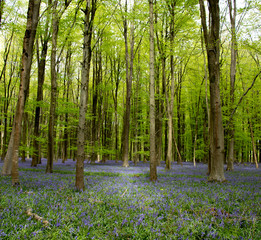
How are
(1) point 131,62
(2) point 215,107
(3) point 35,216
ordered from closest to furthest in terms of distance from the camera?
(3) point 35,216, (2) point 215,107, (1) point 131,62

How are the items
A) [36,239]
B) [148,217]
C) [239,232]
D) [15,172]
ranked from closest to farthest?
1. [36,239]
2. [239,232]
3. [148,217]
4. [15,172]

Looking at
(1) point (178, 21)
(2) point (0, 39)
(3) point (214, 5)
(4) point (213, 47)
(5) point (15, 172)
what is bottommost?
(5) point (15, 172)

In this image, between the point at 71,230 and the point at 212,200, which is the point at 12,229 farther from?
the point at 212,200

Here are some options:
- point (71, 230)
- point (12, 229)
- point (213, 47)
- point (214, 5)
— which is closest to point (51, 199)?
point (12, 229)

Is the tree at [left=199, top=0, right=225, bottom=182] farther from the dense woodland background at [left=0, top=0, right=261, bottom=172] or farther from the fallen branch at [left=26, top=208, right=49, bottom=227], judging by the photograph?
the fallen branch at [left=26, top=208, right=49, bottom=227]

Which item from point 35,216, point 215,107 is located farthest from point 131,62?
point 35,216

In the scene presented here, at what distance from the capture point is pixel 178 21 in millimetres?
18391

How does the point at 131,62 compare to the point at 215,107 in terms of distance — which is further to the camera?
the point at 131,62

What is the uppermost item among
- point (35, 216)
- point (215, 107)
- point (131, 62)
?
point (131, 62)

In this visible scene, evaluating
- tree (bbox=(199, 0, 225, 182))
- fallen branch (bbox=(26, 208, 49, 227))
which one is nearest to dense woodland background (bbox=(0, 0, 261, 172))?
tree (bbox=(199, 0, 225, 182))

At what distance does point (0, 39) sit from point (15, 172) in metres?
27.2

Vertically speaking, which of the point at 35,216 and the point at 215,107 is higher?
the point at 215,107

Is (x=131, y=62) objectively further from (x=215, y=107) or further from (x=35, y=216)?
(x=35, y=216)

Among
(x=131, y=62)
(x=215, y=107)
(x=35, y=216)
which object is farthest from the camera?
(x=131, y=62)
